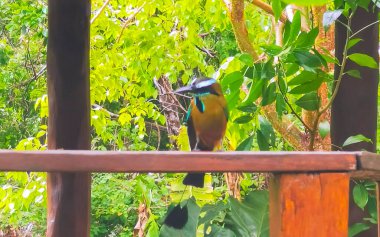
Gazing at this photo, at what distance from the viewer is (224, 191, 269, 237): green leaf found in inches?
50.9

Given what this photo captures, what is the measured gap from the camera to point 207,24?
3.21 metres

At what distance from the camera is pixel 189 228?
1.25 m

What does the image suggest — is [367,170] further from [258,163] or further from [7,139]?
[7,139]

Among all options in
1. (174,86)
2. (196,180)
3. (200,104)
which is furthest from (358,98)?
(174,86)

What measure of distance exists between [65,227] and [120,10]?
2109 millimetres

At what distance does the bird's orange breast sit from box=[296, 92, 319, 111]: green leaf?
19 cm

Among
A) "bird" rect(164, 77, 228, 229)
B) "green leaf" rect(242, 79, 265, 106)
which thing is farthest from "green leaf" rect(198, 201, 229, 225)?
"green leaf" rect(242, 79, 265, 106)

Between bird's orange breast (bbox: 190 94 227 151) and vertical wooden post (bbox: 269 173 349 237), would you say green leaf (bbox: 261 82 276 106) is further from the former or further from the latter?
vertical wooden post (bbox: 269 173 349 237)

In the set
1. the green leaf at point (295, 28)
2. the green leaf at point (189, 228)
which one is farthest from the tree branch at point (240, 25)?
the green leaf at point (189, 228)

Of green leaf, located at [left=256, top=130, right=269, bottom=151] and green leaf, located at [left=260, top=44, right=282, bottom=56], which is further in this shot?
green leaf, located at [left=256, top=130, right=269, bottom=151]

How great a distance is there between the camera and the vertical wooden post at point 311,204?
28.5 inches

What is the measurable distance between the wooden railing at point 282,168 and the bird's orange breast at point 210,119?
625 mm

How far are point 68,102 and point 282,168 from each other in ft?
2.90

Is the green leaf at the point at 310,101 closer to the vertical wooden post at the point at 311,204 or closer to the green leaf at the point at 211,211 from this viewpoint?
the green leaf at the point at 211,211
